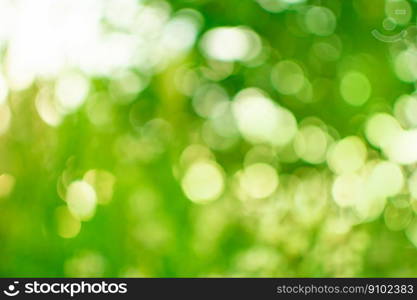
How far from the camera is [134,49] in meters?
1.09

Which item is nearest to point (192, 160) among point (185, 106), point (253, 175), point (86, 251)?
point (185, 106)

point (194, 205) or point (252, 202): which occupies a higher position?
point (252, 202)

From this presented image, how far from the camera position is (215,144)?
43.1 inches

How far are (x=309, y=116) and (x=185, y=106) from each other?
0.24 m

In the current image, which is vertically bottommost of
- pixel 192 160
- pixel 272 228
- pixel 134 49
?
pixel 272 228

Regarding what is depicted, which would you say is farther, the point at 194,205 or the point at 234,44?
the point at 234,44

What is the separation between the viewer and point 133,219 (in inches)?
25.0

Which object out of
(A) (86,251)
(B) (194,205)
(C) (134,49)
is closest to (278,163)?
(C) (134,49)

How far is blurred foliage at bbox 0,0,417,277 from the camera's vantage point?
2.05ft

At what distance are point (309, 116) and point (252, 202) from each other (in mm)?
193

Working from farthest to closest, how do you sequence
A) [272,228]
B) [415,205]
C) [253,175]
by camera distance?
[253,175]
[415,205]
[272,228]

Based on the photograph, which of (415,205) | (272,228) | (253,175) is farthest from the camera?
(253,175)

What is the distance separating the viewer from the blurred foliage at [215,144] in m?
0.62

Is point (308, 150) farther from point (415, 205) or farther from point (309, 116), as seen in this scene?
point (415, 205)
